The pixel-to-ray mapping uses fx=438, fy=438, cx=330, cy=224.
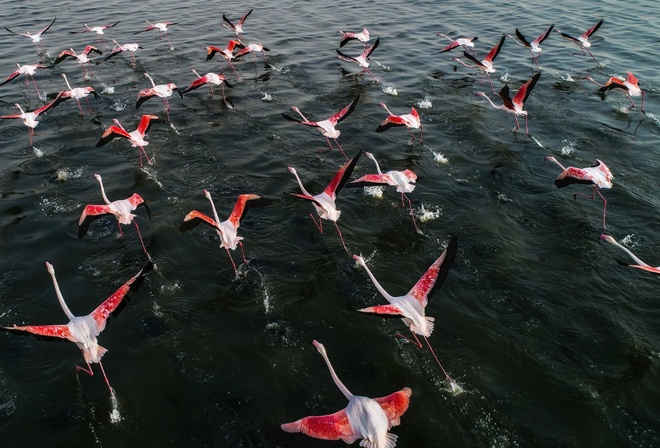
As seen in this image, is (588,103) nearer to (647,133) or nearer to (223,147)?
(647,133)

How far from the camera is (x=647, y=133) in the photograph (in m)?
11.8

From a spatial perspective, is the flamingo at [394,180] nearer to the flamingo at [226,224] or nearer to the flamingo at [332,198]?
the flamingo at [332,198]

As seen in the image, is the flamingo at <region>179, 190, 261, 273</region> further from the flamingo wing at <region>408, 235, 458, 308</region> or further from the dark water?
the flamingo wing at <region>408, 235, 458, 308</region>

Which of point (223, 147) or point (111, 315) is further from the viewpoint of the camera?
point (223, 147)

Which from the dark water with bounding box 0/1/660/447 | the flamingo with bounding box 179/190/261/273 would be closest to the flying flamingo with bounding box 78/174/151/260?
the dark water with bounding box 0/1/660/447

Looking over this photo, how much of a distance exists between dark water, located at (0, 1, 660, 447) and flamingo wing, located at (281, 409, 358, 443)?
9cm

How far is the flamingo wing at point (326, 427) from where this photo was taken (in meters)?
4.37

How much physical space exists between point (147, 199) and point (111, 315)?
4.41 m

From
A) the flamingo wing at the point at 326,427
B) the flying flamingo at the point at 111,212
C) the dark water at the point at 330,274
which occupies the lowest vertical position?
the dark water at the point at 330,274

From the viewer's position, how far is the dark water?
529cm

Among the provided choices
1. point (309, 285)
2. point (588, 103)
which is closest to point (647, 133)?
point (588, 103)

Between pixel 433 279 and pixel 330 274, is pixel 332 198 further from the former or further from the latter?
pixel 433 279

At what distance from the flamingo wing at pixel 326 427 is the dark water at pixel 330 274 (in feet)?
0.31

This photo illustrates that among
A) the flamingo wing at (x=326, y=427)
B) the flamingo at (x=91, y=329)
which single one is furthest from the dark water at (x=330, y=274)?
the flamingo at (x=91, y=329)
